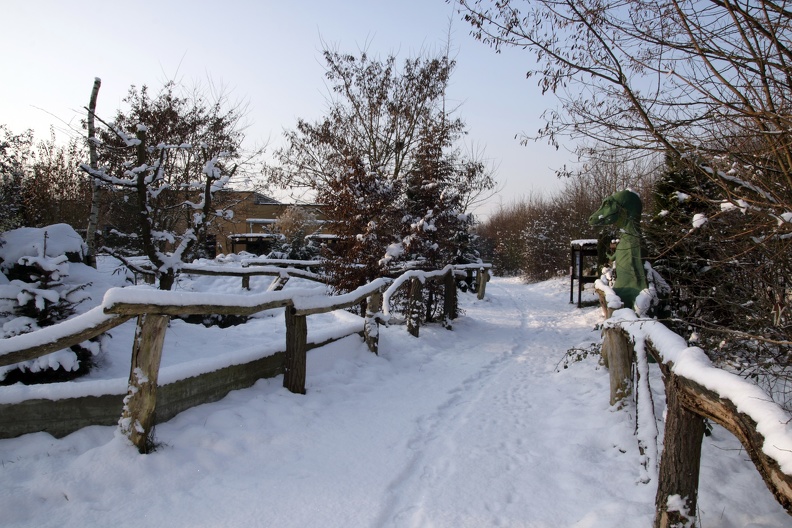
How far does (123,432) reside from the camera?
3258mm

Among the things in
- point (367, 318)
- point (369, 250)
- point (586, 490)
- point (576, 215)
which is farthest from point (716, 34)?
point (576, 215)

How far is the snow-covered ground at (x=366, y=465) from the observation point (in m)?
2.87

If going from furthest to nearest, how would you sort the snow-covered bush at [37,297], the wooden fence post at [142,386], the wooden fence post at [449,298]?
the wooden fence post at [449,298], the snow-covered bush at [37,297], the wooden fence post at [142,386]

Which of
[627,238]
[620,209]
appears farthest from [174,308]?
[627,238]

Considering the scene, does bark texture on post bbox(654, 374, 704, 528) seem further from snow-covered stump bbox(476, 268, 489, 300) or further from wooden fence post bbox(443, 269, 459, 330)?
snow-covered stump bbox(476, 268, 489, 300)

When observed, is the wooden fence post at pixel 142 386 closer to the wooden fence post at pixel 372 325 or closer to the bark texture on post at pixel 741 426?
the bark texture on post at pixel 741 426

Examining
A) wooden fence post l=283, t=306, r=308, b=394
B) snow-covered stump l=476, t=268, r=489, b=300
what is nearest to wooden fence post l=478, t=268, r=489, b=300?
snow-covered stump l=476, t=268, r=489, b=300

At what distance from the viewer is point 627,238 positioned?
6105 mm

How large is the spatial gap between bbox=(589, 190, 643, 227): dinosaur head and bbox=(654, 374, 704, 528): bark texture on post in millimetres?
3723

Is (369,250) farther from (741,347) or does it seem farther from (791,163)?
(791,163)

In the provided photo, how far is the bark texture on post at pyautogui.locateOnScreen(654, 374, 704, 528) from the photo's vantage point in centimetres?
240

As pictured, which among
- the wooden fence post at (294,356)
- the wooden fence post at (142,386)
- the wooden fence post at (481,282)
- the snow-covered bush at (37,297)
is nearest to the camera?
the wooden fence post at (142,386)

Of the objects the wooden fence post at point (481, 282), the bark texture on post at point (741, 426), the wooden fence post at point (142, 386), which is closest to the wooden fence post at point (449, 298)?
the wooden fence post at point (481, 282)

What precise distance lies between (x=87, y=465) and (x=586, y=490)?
3.09 metres
